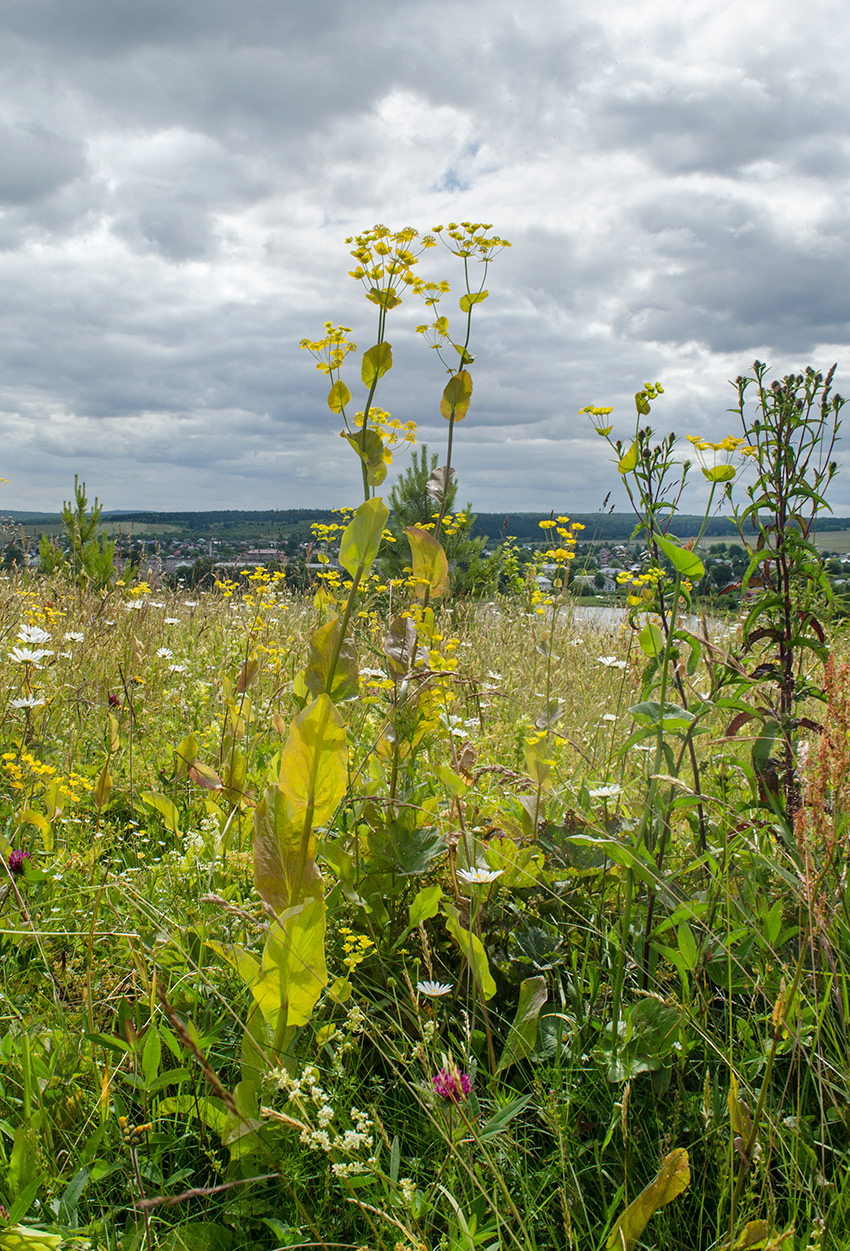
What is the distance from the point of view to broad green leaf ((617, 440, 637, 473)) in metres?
1.51

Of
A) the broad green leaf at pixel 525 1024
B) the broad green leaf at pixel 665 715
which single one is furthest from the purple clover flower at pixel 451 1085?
the broad green leaf at pixel 665 715

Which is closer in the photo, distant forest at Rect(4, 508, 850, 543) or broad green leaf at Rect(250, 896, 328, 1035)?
broad green leaf at Rect(250, 896, 328, 1035)

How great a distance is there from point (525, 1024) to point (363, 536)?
91cm

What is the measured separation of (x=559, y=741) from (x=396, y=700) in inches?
27.3

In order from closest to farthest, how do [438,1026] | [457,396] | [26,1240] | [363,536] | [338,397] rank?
[26,1240] < [438,1026] < [363,536] < [338,397] < [457,396]

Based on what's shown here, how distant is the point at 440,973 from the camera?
1.48 m

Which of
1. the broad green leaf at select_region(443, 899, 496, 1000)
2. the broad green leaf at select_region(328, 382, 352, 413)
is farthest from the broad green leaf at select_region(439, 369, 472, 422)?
the broad green leaf at select_region(443, 899, 496, 1000)

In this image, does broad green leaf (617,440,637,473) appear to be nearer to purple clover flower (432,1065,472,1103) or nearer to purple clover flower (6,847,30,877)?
purple clover flower (432,1065,472,1103)

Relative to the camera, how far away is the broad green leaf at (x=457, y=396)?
1.76 m

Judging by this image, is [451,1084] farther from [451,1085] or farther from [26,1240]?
[26,1240]

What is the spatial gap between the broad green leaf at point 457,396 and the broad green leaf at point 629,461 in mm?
439

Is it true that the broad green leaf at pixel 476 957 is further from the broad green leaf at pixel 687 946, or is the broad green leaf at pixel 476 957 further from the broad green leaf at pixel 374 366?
the broad green leaf at pixel 374 366

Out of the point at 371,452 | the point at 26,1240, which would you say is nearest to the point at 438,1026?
the point at 26,1240

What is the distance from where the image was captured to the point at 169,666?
11.4ft
